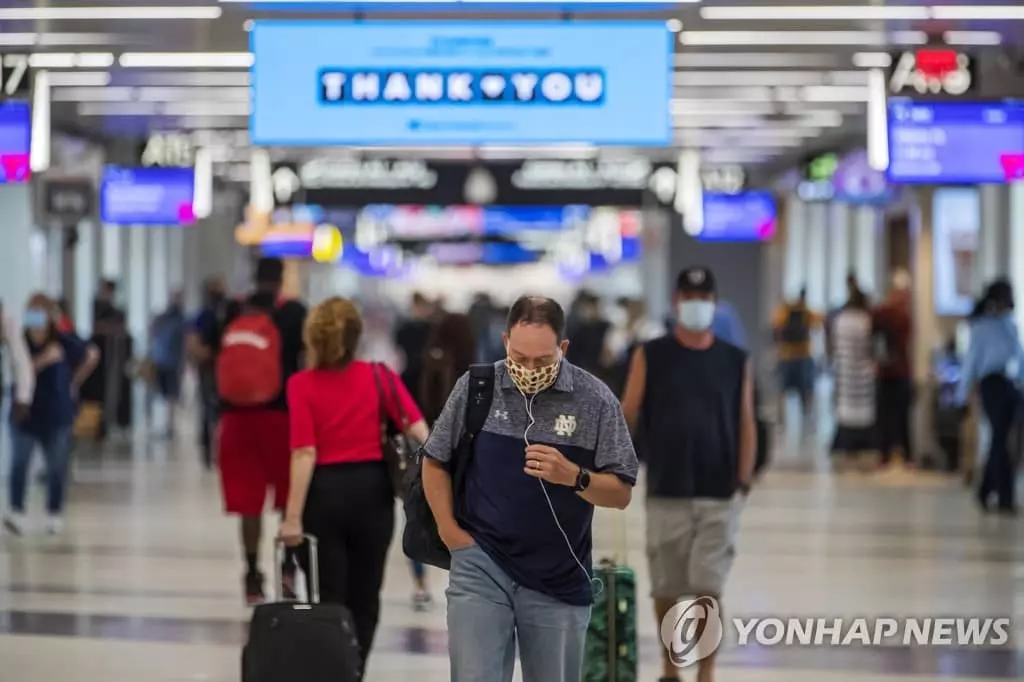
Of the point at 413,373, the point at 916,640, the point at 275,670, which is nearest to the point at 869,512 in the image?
the point at 413,373

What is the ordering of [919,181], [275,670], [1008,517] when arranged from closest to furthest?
[275,670]
[919,181]
[1008,517]

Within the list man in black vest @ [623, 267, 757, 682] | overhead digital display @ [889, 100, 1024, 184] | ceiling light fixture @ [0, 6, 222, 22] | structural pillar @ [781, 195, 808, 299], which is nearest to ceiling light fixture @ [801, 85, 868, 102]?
overhead digital display @ [889, 100, 1024, 184]

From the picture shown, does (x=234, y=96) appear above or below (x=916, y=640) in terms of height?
above

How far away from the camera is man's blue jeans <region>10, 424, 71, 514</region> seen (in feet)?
46.3

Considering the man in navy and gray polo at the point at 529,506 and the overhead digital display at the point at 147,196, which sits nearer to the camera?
the man in navy and gray polo at the point at 529,506

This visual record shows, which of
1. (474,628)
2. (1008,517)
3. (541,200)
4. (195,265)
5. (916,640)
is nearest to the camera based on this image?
(474,628)

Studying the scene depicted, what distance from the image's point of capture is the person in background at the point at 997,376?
15.5m

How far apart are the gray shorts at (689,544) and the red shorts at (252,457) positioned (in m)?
2.59

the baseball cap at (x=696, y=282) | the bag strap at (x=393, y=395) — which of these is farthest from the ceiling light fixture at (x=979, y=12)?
the bag strap at (x=393, y=395)

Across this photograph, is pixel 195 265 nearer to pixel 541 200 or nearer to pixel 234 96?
pixel 541 200

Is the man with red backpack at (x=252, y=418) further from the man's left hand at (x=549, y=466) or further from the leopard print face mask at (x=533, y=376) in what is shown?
the man's left hand at (x=549, y=466)

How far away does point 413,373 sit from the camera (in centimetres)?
1196

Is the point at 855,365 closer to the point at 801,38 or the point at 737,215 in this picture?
the point at 737,215

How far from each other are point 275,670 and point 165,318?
61.4 feet
